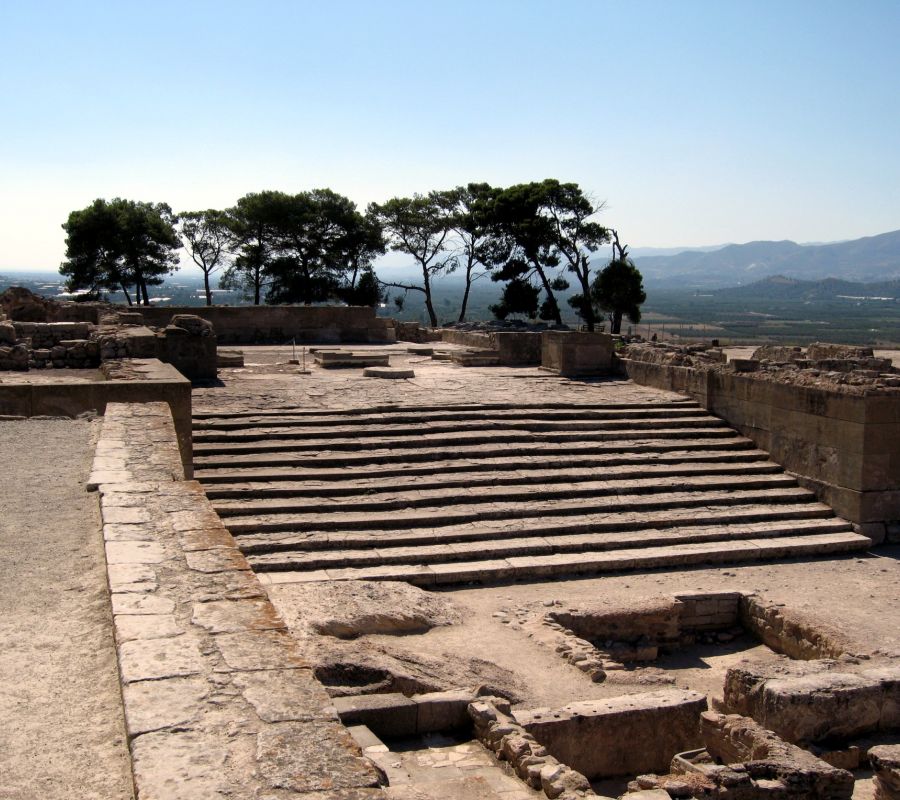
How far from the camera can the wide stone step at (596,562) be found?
8797mm

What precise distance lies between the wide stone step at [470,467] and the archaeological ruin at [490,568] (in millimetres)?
38

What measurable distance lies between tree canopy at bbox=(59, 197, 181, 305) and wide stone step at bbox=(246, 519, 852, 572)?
2540 cm

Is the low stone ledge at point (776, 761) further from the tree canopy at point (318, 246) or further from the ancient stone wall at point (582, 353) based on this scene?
the tree canopy at point (318, 246)

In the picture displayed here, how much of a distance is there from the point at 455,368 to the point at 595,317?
19.5 m

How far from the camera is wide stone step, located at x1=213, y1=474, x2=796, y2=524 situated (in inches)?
383

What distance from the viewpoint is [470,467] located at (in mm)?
11031

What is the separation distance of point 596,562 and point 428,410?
393 centimetres

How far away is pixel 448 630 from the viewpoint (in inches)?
307

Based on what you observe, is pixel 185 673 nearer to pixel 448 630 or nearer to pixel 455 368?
pixel 448 630

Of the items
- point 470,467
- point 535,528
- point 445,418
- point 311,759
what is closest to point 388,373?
point 445,418

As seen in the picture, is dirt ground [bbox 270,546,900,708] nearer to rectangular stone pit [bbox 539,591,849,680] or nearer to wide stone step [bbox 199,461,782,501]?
rectangular stone pit [bbox 539,591,849,680]

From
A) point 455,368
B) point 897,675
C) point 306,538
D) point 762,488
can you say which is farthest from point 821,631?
point 455,368

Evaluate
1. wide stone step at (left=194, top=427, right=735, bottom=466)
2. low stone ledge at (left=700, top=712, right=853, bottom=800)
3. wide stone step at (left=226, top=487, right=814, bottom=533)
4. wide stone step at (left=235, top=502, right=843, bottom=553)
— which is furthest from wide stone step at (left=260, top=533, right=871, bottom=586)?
low stone ledge at (left=700, top=712, right=853, bottom=800)

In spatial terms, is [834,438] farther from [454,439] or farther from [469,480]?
[454,439]
